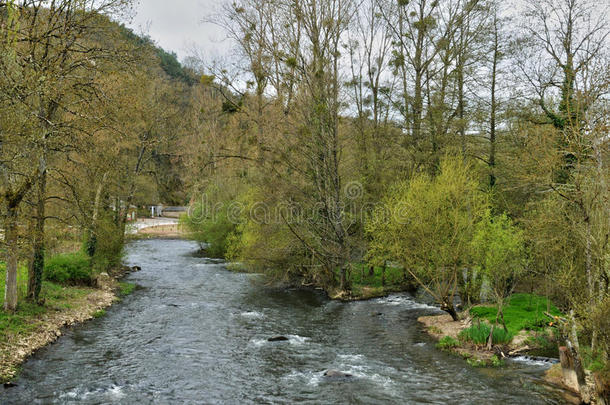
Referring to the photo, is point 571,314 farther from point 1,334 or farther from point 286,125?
point 286,125

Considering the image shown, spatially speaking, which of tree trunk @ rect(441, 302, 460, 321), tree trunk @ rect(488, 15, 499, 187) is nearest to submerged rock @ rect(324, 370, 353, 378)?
tree trunk @ rect(441, 302, 460, 321)

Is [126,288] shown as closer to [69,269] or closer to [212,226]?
[69,269]

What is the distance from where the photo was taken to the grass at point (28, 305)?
15431mm

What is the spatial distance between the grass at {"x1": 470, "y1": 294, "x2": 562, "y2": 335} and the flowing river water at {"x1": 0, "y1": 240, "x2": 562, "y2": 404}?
287 centimetres

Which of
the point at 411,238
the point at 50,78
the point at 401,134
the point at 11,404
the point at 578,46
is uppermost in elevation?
the point at 578,46

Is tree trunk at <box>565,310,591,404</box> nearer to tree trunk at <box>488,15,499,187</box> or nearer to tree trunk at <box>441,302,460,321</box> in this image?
tree trunk at <box>441,302,460,321</box>

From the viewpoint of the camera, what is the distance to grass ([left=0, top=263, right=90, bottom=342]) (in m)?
15.4

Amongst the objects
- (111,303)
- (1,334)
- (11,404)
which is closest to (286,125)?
(111,303)

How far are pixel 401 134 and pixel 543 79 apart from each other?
9778mm

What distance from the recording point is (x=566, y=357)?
13.4m

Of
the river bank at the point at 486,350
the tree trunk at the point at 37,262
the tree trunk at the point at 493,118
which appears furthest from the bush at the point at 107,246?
the tree trunk at the point at 493,118

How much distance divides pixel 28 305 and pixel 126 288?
27.9 feet

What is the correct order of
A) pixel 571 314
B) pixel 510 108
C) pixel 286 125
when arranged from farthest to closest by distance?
1. pixel 286 125
2. pixel 510 108
3. pixel 571 314

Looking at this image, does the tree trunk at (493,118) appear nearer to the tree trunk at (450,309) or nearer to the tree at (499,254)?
the tree at (499,254)
